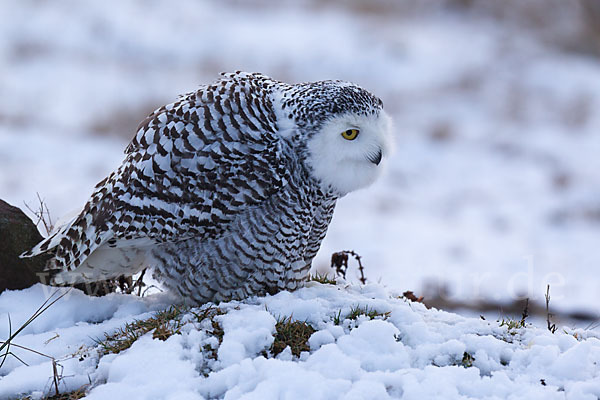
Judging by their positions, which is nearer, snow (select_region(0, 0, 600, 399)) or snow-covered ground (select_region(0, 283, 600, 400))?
snow-covered ground (select_region(0, 283, 600, 400))

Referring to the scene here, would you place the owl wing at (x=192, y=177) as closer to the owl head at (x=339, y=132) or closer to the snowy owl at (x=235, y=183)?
the snowy owl at (x=235, y=183)

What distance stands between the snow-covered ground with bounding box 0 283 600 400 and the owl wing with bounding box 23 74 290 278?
1.88 ft

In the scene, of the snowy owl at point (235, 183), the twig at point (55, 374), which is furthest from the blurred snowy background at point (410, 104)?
the twig at point (55, 374)

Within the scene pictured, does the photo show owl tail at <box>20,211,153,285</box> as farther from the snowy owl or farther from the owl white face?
the owl white face

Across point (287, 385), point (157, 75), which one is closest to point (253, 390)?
point (287, 385)

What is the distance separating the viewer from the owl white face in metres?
4.11

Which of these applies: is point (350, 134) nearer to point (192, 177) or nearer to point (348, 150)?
point (348, 150)

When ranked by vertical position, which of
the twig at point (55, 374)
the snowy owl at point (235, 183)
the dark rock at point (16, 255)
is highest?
the snowy owl at point (235, 183)

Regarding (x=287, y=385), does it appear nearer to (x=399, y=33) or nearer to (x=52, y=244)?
(x=52, y=244)

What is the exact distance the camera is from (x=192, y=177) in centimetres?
413

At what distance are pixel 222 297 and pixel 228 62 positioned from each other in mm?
14772

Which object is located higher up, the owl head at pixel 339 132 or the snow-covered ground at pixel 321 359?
the owl head at pixel 339 132

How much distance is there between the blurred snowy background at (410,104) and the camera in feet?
35.9

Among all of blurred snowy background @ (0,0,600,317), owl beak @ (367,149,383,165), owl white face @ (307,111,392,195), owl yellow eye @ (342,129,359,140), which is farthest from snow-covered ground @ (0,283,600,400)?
blurred snowy background @ (0,0,600,317)
